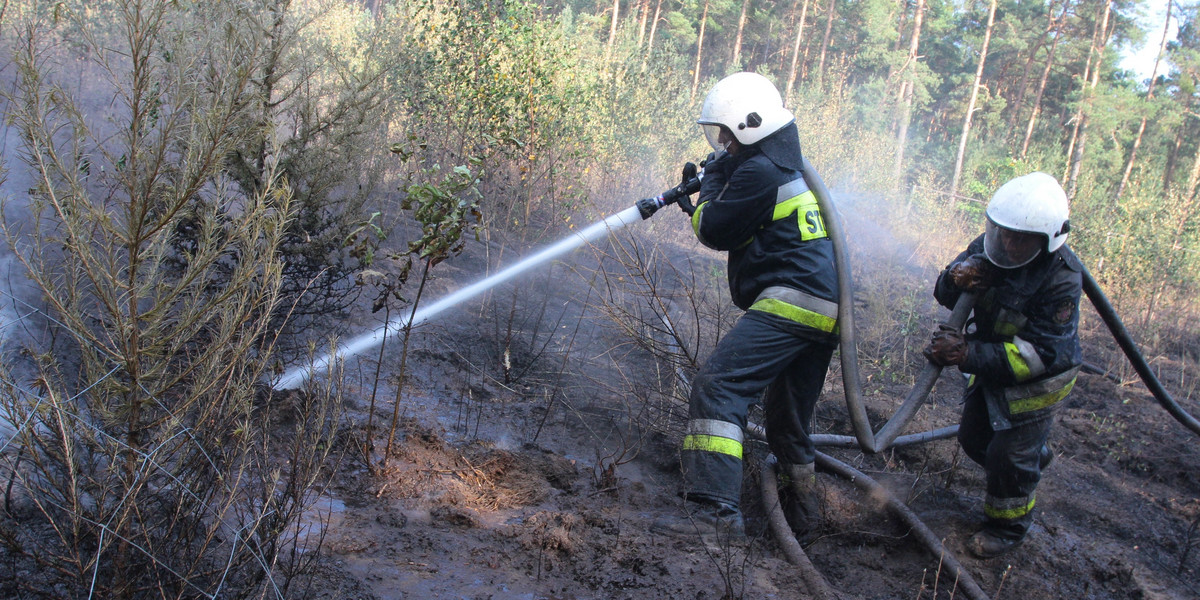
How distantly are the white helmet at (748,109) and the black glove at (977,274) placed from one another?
1.13 m

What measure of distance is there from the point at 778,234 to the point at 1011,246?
3.55ft

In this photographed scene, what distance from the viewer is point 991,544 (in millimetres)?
3797

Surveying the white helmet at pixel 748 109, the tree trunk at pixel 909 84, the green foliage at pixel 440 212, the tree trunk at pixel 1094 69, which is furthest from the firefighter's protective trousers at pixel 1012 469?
the tree trunk at pixel 1094 69

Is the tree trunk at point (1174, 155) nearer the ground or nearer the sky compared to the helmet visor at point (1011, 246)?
nearer the sky

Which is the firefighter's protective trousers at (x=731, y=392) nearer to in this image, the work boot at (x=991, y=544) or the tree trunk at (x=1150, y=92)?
the work boot at (x=991, y=544)

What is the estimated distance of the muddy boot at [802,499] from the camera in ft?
13.2

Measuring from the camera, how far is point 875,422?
17.8 ft

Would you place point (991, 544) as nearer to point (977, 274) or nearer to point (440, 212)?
point (977, 274)

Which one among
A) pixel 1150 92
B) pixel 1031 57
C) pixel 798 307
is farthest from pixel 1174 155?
pixel 798 307

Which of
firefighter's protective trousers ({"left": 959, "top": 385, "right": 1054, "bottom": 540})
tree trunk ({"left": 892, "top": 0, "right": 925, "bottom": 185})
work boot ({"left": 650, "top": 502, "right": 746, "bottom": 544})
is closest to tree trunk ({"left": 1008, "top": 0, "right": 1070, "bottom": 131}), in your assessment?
tree trunk ({"left": 892, "top": 0, "right": 925, "bottom": 185})

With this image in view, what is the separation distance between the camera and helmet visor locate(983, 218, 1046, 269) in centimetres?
351

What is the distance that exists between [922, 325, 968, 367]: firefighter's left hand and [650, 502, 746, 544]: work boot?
4.03ft

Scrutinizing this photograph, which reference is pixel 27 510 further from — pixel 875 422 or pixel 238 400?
pixel 875 422

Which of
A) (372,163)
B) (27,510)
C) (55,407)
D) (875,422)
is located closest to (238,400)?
(55,407)
